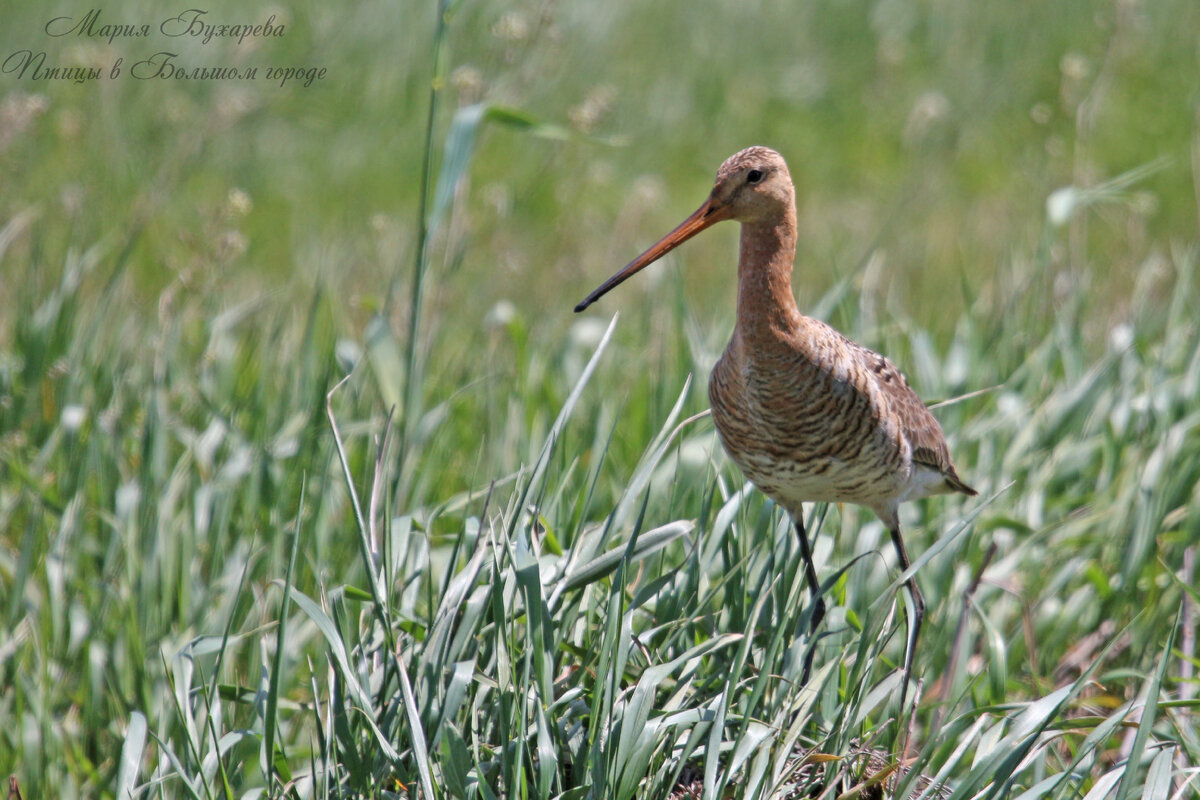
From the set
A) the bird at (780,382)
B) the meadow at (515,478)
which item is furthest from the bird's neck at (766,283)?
the meadow at (515,478)

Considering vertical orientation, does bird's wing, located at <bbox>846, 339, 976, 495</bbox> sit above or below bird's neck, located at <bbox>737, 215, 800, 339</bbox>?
below

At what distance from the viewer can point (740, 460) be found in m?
2.93

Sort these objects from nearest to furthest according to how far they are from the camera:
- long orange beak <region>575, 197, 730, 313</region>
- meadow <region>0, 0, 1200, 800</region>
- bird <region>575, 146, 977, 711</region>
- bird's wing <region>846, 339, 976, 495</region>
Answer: meadow <region>0, 0, 1200, 800</region> → long orange beak <region>575, 197, 730, 313</region> → bird <region>575, 146, 977, 711</region> → bird's wing <region>846, 339, 976, 495</region>

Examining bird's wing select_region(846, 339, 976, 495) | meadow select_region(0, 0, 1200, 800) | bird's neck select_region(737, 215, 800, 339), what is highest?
bird's neck select_region(737, 215, 800, 339)

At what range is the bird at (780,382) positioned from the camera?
2.80 metres

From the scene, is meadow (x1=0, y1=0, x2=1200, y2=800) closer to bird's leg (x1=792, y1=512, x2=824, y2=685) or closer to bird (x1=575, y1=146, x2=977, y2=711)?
bird's leg (x1=792, y1=512, x2=824, y2=685)

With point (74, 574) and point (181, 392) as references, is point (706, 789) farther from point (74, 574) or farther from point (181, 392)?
point (181, 392)

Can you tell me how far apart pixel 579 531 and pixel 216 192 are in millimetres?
5685

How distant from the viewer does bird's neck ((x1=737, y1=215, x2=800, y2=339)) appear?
2.84 metres

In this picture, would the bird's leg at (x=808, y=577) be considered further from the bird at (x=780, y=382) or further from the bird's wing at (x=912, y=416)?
the bird's wing at (x=912, y=416)

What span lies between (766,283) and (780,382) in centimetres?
23

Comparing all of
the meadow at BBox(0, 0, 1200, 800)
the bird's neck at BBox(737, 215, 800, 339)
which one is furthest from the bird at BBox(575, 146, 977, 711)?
the meadow at BBox(0, 0, 1200, 800)

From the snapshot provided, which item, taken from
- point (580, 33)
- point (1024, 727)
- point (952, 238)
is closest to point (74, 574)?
point (1024, 727)

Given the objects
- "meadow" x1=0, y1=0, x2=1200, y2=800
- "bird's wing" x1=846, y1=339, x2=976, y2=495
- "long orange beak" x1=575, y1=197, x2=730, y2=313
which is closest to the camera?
"meadow" x1=0, y1=0, x2=1200, y2=800
